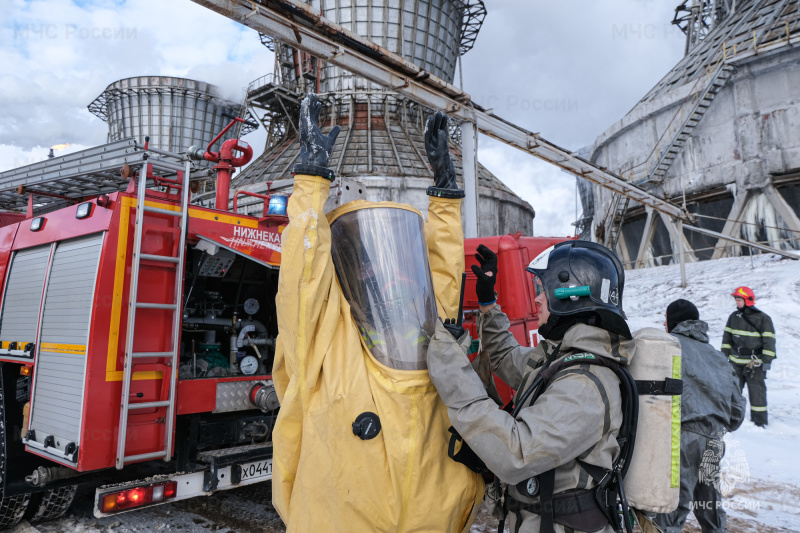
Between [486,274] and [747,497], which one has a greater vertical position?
[486,274]

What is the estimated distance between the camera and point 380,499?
2.07 metres

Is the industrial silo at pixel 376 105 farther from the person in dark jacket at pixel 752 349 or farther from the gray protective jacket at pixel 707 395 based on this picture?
the gray protective jacket at pixel 707 395

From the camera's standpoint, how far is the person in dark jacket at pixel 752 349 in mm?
7285

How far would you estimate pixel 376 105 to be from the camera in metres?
26.2

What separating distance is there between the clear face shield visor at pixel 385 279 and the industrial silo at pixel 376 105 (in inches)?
820

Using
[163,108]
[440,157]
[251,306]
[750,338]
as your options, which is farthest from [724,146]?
[163,108]

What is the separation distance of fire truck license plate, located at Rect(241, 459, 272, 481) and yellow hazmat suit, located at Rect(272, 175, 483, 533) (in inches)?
81.4

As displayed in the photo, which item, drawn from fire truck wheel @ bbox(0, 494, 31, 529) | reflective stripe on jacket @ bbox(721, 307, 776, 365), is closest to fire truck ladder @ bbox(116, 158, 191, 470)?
fire truck wheel @ bbox(0, 494, 31, 529)

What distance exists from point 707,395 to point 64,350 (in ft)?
15.6

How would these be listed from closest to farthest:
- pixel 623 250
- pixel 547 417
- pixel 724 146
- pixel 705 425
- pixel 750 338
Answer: pixel 547 417 < pixel 705 425 < pixel 750 338 < pixel 724 146 < pixel 623 250

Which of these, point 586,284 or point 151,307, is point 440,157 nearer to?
point 586,284

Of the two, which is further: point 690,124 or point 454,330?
point 690,124

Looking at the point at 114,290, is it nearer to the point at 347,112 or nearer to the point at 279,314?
the point at 279,314

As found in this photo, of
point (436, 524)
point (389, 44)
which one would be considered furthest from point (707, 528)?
point (389, 44)
